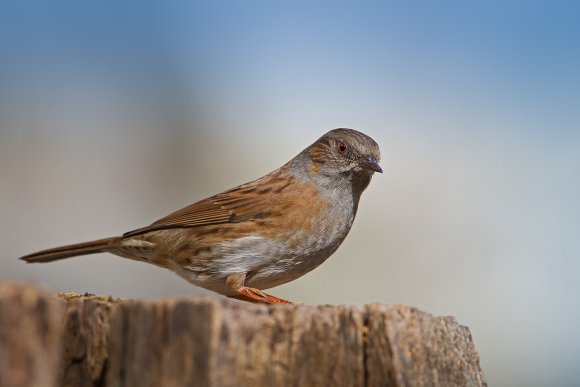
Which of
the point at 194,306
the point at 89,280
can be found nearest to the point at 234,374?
the point at 194,306

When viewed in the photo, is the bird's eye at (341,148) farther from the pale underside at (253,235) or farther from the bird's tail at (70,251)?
the bird's tail at (70,251)

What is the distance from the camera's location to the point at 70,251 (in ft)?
21.7

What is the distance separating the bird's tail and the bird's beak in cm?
222

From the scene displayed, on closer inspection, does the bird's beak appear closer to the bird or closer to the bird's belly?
the bird

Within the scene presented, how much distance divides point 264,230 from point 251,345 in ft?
10.9

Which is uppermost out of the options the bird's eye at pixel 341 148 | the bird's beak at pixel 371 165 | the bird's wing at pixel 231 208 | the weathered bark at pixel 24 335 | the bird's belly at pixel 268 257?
the bird's eye at pixel 341 148

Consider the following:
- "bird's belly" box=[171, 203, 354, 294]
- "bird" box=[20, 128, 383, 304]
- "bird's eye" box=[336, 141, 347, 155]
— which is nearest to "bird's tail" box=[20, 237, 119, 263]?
"bird" box=[20, 128, 383, 304]

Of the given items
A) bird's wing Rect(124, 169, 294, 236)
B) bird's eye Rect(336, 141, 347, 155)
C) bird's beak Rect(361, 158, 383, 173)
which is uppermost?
bird's eye Rect(336, 141, 347, 155)

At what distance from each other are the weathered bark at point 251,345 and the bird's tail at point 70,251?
3483mm

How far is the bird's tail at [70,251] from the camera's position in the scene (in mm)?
6482

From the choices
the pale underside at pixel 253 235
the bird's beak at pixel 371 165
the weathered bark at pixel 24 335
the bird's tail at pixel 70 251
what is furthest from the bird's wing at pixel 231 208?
the weathered bark at pixel 24 335

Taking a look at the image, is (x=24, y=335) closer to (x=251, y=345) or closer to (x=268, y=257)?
(x=251, y=345)

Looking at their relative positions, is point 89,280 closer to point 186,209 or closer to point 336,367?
point 186,209

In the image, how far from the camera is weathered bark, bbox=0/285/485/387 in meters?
2.65
